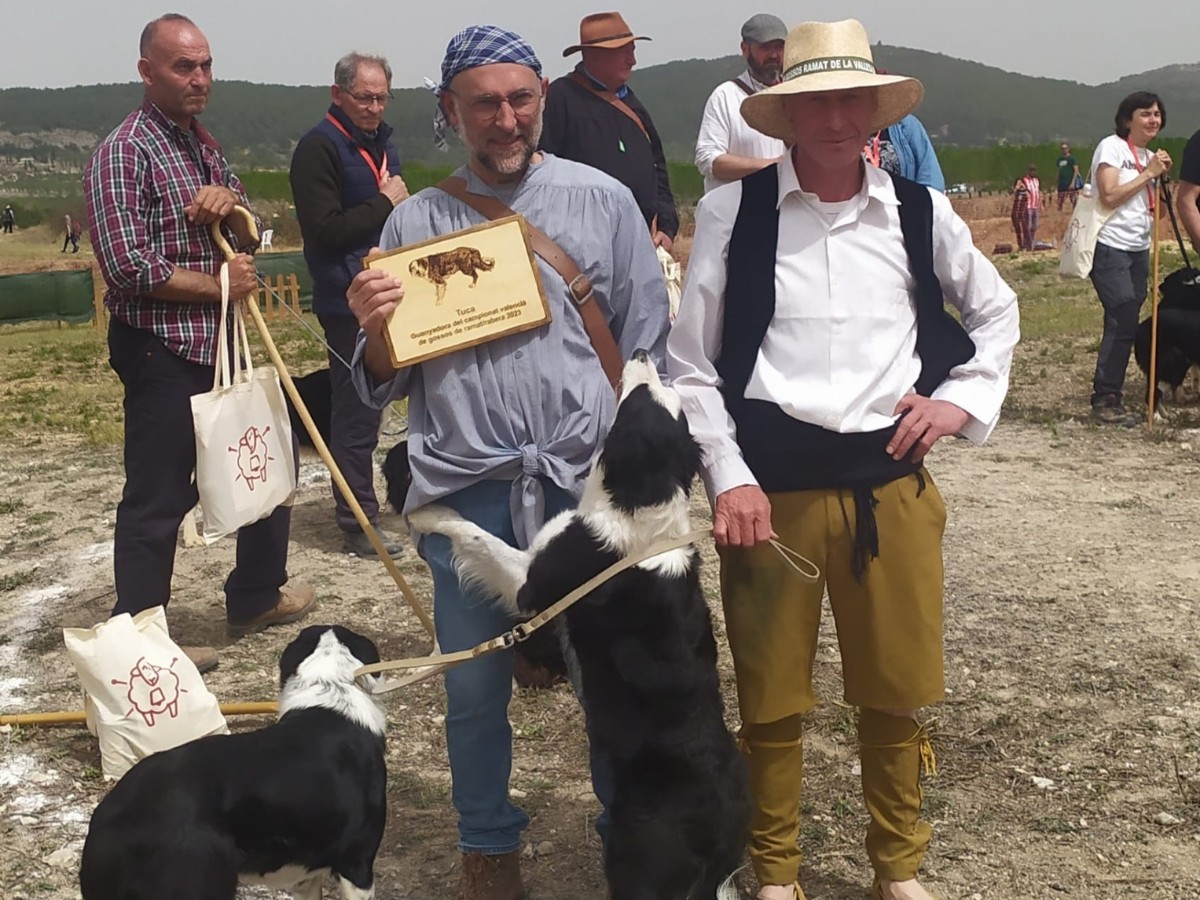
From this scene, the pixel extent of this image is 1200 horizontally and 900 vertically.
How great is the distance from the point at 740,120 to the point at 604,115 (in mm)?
754

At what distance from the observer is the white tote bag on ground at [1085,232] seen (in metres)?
7.93

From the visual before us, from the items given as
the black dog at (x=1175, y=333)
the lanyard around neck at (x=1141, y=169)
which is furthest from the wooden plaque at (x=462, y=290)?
the black dog at (x=1175, y=333)

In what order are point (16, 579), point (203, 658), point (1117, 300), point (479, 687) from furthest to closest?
point (1117, 300)
point (16, 579)
point (203, 658)
point (479, 687)

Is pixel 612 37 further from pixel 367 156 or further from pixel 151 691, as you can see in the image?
pixel 151 691

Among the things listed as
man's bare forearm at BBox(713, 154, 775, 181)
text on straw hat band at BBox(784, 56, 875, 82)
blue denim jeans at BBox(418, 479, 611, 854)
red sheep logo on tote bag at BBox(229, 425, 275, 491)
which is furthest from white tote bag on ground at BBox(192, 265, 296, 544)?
man's bare forearm at BBox(713, 154, 775, 181)

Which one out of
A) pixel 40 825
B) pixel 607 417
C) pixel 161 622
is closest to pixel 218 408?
pixel 161 622

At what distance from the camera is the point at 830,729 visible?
13.4 ft

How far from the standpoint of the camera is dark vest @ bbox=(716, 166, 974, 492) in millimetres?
2736

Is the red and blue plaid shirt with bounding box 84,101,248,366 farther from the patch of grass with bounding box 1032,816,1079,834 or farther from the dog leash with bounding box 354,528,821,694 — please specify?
the patch of grass with bounding box 1032,816,1079,834

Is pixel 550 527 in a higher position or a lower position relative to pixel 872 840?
higher

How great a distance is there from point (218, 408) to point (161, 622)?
28.1 inches

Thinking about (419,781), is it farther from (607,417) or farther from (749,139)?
(749,139)

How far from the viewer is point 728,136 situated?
5.92 metres

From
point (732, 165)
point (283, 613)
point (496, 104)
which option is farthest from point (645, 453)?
point (732, 165)
